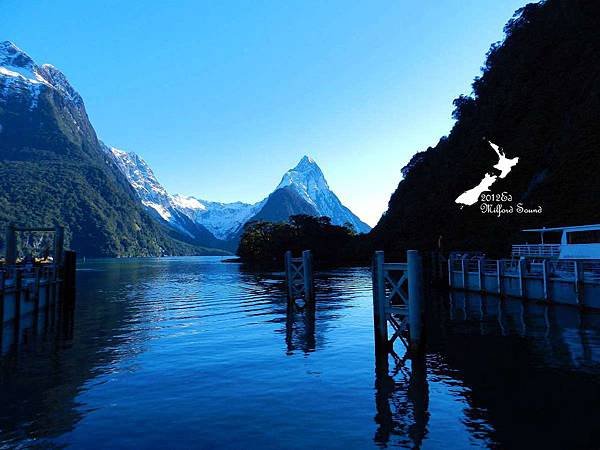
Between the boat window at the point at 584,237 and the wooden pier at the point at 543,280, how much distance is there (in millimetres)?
4160

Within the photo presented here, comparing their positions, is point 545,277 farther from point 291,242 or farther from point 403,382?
point 291,242

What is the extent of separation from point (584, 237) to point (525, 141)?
2235 inches

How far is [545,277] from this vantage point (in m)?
33.0

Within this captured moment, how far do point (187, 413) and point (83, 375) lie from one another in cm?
681

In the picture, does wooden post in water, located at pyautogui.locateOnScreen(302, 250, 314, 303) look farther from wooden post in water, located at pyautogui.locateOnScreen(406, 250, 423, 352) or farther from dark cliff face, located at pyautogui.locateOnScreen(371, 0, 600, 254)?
dark cliff face, located at pyautogui.locateOnScreen(371, 0, 600, 254)

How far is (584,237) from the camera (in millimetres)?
39438

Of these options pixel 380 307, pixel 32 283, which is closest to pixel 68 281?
pixel 32 283

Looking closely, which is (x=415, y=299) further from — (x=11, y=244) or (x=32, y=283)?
(x=11, y=244)

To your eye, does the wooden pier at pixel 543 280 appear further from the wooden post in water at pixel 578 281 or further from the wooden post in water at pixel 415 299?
the wooden post in water at pixel 415 299

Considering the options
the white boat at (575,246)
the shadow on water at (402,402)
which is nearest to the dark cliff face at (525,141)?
the white boat at (575,246)

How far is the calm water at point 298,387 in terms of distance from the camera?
1069 centimetres

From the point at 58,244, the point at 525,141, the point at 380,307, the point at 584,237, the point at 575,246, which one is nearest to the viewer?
the point at 380,307

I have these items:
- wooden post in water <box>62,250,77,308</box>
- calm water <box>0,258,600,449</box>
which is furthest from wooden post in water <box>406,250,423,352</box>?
wooden post in water <box>62,250,77,308</box>

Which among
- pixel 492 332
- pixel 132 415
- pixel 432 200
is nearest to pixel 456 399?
pixel 132 415
